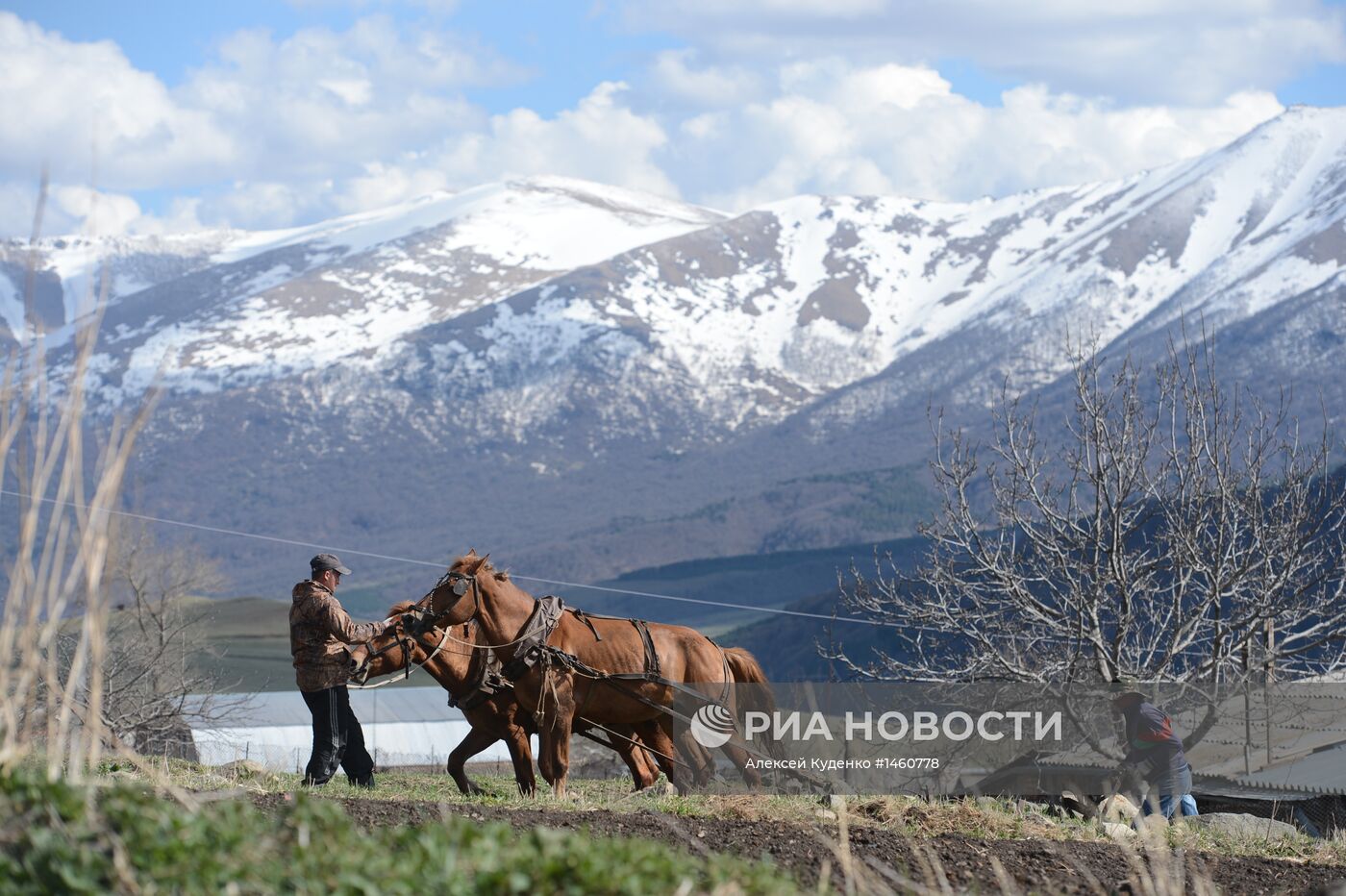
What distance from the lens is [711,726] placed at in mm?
13320

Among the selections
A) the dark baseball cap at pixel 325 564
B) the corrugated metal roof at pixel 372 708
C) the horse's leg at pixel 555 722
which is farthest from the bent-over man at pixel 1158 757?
the corrugated metal roof at pixel 372 708

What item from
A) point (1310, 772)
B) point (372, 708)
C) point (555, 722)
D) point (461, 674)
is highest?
point (461, 674)

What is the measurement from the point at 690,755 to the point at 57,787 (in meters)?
8.20

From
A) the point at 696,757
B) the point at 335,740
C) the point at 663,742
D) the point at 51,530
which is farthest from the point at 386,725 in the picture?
the point at 51,530

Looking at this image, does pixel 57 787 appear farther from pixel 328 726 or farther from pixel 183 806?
pixel 328 726

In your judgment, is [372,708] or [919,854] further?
[372,708]

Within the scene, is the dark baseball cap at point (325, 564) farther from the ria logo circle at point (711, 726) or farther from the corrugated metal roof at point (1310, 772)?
the corrugated metal roof at point (1310, 772)

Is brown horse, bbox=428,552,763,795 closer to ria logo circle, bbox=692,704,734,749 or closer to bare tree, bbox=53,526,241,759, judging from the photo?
ria logo circle, bbox=692,704,734,749

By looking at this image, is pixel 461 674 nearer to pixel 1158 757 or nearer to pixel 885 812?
pixel 885 812

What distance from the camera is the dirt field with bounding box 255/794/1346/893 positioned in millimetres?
7734

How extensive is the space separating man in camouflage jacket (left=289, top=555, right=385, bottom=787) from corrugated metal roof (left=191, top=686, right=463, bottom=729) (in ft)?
110

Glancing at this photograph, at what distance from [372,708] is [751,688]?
41.5 m

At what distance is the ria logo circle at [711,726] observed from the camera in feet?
43.6

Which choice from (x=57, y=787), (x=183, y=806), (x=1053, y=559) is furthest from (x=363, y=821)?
(x=1053, y=559)
